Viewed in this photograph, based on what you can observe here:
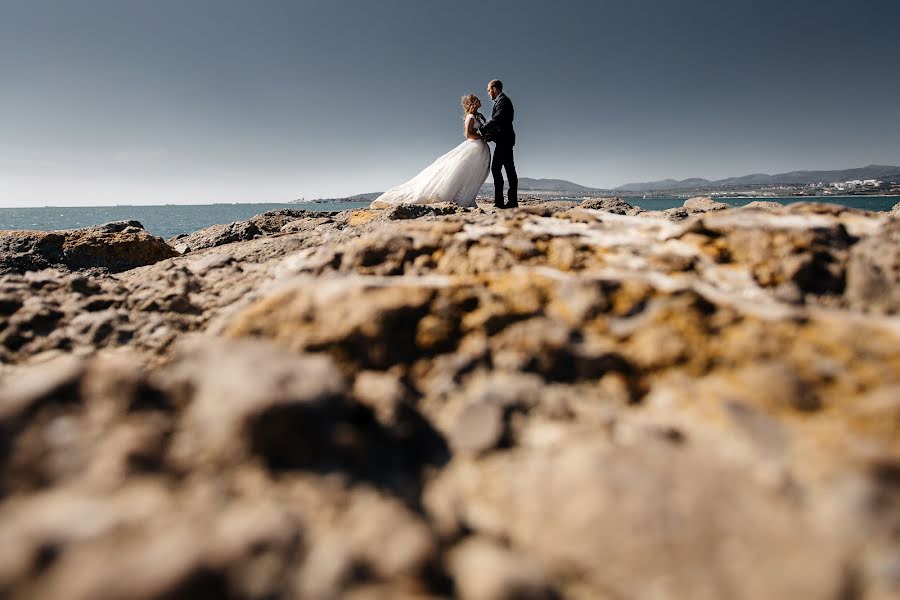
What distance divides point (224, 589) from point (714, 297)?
7.12 feet

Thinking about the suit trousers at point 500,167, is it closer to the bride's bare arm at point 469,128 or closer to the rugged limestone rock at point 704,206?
the bride's bare arm at point 469,128

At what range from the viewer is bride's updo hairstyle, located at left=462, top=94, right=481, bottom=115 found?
785 centimetres

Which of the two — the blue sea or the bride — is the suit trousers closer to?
the bride

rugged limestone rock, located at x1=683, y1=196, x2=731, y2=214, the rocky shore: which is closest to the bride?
rugged limestone rock, located at x1=683, y1=196, x2=731, y2=214

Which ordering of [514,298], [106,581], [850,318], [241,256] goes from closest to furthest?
[106,581] → [850,318] → [514,298] → [241,256]

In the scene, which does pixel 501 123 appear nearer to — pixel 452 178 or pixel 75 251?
pixel 452 178

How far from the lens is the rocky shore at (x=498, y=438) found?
1053 millimetres

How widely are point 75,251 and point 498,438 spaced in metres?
5.77

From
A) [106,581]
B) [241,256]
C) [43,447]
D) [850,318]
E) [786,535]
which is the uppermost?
[241,256]

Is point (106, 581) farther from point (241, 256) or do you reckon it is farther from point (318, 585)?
point (241, 256)

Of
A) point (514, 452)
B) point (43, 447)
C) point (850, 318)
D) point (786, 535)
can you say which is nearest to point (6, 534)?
point (43, 447)

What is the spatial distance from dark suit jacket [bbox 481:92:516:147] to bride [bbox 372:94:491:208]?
1180 millimetres

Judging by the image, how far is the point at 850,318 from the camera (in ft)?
5.37

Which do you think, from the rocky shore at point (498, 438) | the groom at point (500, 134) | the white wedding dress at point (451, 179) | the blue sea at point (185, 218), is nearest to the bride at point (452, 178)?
the white wedding dress at point (451, 179)
